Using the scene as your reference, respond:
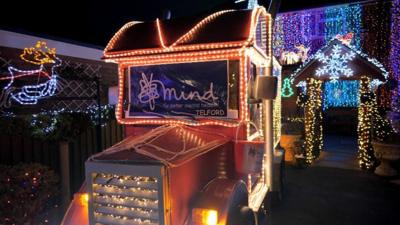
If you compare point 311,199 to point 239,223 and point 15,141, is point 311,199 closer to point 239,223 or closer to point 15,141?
point 239,223

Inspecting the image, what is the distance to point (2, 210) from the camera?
4.17 m

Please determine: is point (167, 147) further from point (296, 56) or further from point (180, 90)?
point (296, 56)

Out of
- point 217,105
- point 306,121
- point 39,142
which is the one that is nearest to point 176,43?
point 217,105

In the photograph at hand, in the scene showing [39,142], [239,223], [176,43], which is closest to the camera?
[239,223]

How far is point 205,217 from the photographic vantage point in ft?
10.3

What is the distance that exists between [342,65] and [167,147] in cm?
904

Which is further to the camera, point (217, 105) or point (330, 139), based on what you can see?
point (330, 139)

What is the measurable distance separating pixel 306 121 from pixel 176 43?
8.06m

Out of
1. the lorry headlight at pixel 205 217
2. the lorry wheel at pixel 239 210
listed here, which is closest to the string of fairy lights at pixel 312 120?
the lorry wheel at pixel 239 210

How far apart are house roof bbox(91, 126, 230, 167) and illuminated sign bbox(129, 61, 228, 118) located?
0.31m

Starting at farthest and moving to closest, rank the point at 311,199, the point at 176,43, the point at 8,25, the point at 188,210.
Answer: the point at 8,25
the point at 311,199
the point at 176,43
the point at 188,210

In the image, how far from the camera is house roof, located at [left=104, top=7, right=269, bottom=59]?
149 inches

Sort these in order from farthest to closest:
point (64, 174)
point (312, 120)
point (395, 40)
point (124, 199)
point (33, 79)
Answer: point (395, 40)
point (312, 120)
point (33, 79)
point (64, 174)
point (124, 199)

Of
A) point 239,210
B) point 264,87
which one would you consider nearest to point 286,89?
point 264,87
